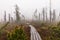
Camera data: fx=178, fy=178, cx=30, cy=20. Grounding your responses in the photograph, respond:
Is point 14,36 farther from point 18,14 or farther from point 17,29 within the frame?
point 18,14

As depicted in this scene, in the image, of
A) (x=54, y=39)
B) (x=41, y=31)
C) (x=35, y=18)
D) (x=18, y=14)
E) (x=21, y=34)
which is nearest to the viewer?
(x=21, y=34)

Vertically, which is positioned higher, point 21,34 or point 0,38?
point 21,34

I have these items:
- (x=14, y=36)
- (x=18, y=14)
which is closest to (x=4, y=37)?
(x=14, y=36)

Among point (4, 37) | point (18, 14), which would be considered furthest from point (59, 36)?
point (18, 14)

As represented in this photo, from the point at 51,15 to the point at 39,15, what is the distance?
475 cm

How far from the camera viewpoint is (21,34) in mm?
16953

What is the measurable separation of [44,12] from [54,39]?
39509 mm

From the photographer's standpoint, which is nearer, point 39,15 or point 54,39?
point 54,39

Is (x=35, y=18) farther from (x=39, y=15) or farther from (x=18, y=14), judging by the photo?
(x=18, y=14)

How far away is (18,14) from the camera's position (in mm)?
47938

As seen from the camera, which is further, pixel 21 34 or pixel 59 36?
pixel 59 36

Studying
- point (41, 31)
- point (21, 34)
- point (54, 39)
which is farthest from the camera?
point (41, 31)

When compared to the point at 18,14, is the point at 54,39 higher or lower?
lower

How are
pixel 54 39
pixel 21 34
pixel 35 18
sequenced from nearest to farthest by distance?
pixel 21 34, pixel 54 39, pixel 35 18
